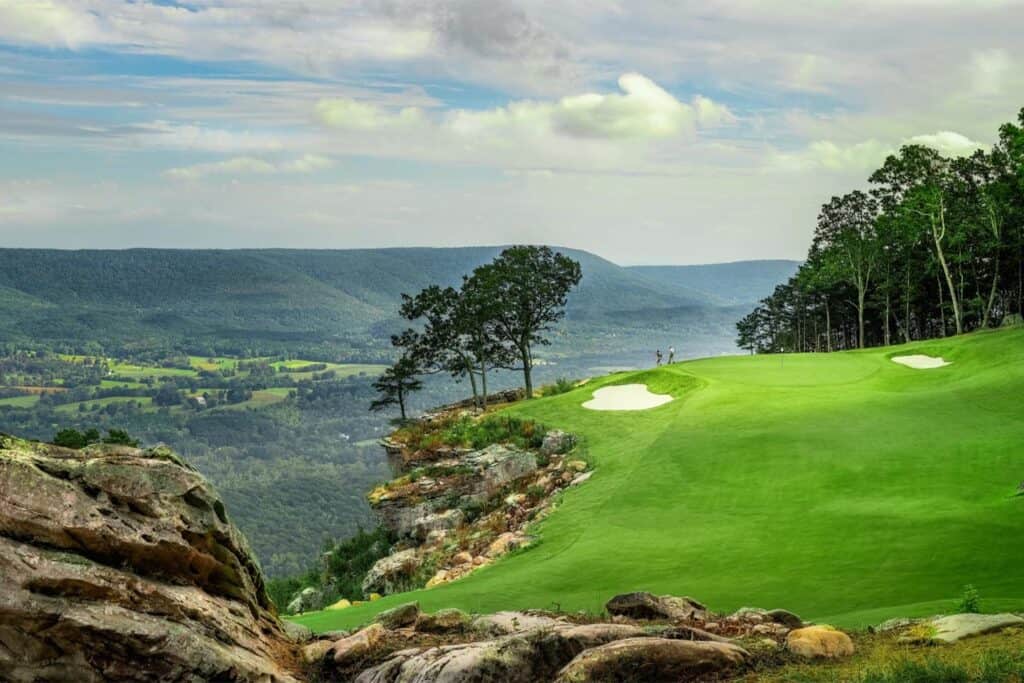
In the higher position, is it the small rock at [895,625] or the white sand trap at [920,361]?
the white sand trap at [920,361]

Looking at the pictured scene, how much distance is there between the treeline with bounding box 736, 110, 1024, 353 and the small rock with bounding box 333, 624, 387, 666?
37144mm

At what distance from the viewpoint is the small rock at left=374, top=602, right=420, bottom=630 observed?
38.7 feet

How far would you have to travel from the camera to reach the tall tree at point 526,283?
174ft

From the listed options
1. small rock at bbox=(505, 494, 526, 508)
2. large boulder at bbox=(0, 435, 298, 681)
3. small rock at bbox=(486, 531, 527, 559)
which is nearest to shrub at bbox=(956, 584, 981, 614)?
large boulder at bbox=(0, 435, 298, 681)

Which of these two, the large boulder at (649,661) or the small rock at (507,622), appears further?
the small rock at (507,622)

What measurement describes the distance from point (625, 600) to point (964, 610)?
4305mm

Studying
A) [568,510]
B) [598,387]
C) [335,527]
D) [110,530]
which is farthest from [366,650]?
[335,527]

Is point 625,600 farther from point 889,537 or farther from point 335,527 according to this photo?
point 335,527

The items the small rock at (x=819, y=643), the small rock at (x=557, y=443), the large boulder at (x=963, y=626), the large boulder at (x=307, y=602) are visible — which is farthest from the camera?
the small rock at (x=557, y=443)

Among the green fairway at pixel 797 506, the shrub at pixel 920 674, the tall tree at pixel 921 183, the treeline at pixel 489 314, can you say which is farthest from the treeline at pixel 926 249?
the shrub at pixel 920 674

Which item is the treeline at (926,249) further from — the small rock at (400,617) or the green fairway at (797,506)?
the small rock at (400,617)

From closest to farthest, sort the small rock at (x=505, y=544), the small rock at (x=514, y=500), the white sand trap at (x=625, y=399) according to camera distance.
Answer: the small rock at (x=505, y=544), the small rock at (x=514, y=500), the white sand trap at (x=625, y=399)

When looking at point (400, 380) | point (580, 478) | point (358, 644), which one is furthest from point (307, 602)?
point (400, 380)

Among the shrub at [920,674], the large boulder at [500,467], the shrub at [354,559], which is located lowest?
the shrub at [354,559]
